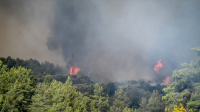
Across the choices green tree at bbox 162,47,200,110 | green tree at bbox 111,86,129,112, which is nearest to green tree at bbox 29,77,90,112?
green tree at bbox 162,47,200,110

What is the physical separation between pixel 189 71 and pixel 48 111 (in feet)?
107

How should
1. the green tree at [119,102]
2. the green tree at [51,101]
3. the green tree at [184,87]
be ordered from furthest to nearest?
the green tree at [119,102], the green tree at [51,101], the green tree at [184,87]

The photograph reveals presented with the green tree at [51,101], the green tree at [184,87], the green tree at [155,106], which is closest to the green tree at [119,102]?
the green tree at [155,106]

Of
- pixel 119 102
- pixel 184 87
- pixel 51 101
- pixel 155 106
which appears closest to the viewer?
pixel 184 87

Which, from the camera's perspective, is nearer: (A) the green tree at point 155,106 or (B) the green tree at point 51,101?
(B) the green tree at point 51,101

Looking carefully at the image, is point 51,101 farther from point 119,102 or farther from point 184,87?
point 119,102

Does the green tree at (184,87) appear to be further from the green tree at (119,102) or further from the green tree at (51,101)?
the green tree at (119,102)

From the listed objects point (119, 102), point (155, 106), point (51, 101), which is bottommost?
point (51, 101)

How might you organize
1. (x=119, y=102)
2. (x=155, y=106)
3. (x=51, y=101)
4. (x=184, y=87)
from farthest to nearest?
(x=155, y=106), (x=119, y=102), (x=51, y=101), (x=184, y=87)

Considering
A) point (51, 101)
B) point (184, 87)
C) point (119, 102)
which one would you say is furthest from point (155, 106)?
point (51, 101)

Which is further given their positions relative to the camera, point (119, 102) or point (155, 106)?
point (155, 106)

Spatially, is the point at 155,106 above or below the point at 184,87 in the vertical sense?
below

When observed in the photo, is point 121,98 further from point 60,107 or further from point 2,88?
point 2,88

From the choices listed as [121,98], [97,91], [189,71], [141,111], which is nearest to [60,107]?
[189,71]
